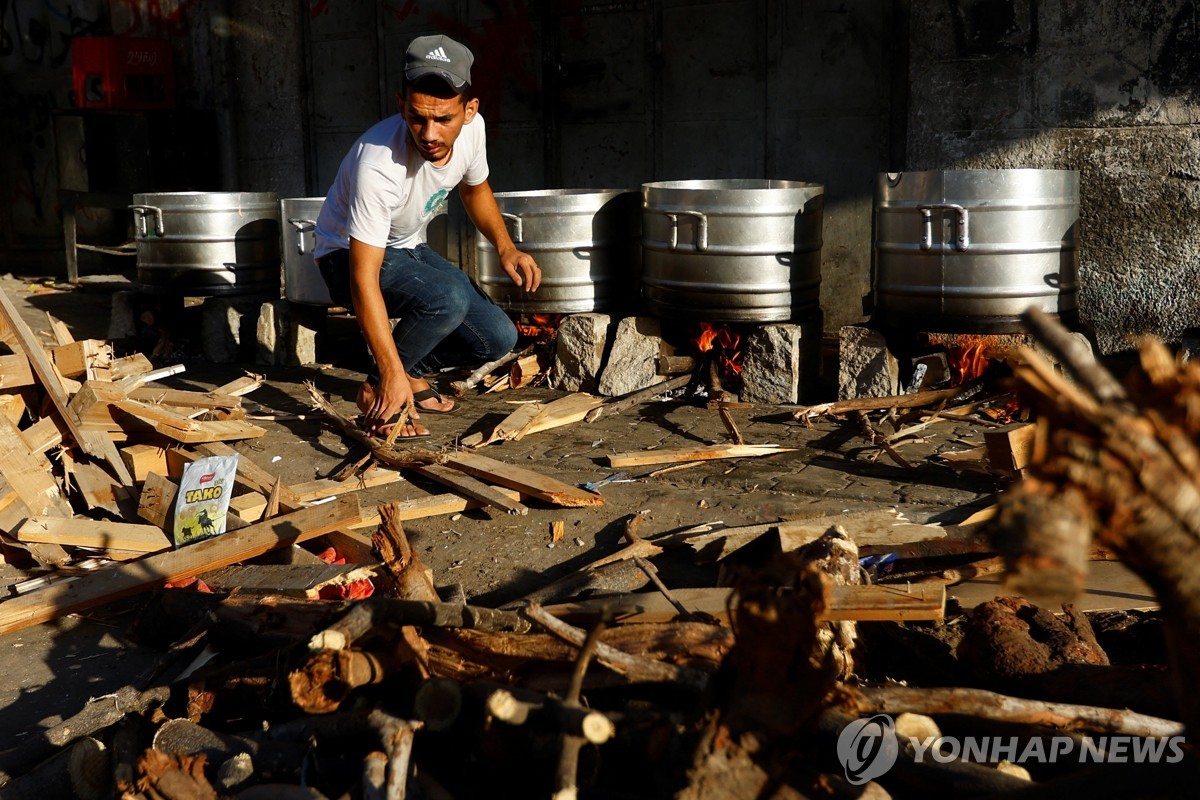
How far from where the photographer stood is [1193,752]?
183 cm

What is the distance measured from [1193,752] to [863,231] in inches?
223

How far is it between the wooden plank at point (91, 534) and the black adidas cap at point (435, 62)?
2.40 m

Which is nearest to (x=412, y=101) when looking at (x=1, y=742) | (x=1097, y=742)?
(x=1, y=742)

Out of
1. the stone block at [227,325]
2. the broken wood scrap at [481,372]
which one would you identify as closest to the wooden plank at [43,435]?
the broken wood scrap at [481,372]

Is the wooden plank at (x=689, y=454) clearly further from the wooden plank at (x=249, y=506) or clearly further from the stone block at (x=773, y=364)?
the wooden plank at (x=249, y=506)

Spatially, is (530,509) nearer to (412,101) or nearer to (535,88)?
(412,101)

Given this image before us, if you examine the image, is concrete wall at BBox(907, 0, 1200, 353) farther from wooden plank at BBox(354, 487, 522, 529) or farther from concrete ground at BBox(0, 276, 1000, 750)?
wooden plank at BBox(354, 487, 522, 529)

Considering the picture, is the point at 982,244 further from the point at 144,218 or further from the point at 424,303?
the point at 144,218

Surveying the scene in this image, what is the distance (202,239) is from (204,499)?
4.02m

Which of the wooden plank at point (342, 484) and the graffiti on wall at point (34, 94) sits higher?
the graffiti on wall at point (34, 94)

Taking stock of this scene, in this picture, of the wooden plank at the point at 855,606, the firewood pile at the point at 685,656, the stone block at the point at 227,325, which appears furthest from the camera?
the stone block at the point at 227,325

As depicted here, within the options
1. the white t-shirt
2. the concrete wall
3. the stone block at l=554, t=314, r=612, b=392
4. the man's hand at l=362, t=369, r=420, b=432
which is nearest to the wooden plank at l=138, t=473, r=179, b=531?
the man's hand at l=362, t=369, r=420, b=432

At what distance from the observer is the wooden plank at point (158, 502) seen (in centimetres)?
421

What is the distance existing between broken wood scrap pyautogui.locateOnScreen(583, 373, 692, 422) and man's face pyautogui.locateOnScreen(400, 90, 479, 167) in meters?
1.67
